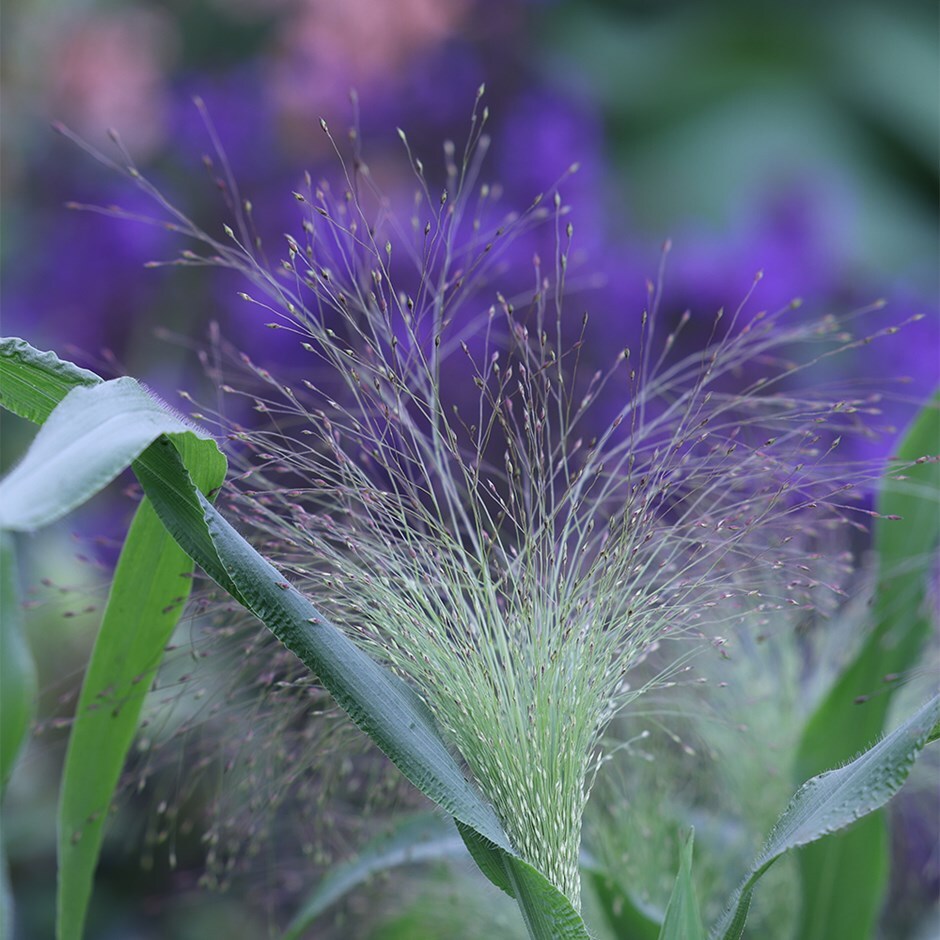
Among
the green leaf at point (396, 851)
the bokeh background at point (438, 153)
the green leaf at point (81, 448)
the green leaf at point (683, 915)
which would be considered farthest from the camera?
the bokeh background at point (438, 153)

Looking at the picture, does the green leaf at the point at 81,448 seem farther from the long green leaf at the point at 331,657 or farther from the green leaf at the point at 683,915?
the green leaf at the point at 683,915

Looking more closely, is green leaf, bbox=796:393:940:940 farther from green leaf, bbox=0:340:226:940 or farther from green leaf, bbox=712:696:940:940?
green leaf, bbox=0:340:226:940

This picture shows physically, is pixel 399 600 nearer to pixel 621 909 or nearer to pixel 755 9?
pixel 621 909

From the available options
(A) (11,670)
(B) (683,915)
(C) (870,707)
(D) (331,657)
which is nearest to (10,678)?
(A) (11,670)

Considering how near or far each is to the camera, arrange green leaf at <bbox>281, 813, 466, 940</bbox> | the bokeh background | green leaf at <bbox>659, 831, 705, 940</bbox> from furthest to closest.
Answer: the bokeh background → green leaf at <bbox>281, 813, 466, 940</bbox> → green leaf at <bbox>659, 831, 705, 940</bbox>

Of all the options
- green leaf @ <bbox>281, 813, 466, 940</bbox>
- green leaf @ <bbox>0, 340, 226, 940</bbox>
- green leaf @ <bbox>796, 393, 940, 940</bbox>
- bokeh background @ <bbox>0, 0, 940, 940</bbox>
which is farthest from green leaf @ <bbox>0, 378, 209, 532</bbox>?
green leaf @ <bbox>796, 393, 940, 940</bbox>

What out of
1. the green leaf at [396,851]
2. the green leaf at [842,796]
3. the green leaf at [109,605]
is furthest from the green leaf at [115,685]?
the green leaf at [842,796]
